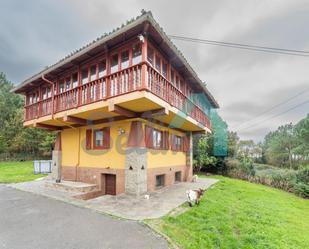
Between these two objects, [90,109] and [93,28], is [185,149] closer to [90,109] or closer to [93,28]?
[90,109]

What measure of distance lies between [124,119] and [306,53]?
10058 millimetres

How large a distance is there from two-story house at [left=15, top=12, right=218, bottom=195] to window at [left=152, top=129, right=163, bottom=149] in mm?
56

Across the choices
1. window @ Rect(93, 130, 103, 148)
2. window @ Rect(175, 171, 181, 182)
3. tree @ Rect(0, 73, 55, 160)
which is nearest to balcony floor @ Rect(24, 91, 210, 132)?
window @ Rect(93, 130, 103, 148)

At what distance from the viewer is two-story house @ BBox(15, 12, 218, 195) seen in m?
7.18

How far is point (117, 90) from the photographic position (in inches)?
290

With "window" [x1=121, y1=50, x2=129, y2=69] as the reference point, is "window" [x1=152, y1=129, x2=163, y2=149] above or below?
below

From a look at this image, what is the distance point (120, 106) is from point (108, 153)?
3315 millimetres

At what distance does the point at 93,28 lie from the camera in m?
12.1

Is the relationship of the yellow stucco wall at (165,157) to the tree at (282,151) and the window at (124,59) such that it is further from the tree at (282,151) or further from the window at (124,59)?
the tree at (282,151)

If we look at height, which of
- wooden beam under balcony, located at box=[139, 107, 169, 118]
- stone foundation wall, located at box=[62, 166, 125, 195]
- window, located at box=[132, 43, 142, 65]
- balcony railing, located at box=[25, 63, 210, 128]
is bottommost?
stone foundation wall, located at box=[62, 166, 125, 195]

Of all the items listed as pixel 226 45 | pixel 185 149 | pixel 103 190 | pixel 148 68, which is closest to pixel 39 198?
pixel 103 190

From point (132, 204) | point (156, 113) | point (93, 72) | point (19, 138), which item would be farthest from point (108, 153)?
point (19, 138)

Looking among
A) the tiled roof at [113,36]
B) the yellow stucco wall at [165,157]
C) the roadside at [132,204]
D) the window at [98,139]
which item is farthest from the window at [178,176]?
the tiled roof at [113,36]

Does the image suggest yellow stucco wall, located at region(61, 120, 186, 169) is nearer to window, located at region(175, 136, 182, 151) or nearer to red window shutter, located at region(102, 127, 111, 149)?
red window shutter, located at region(102, 127, 111, 149)
